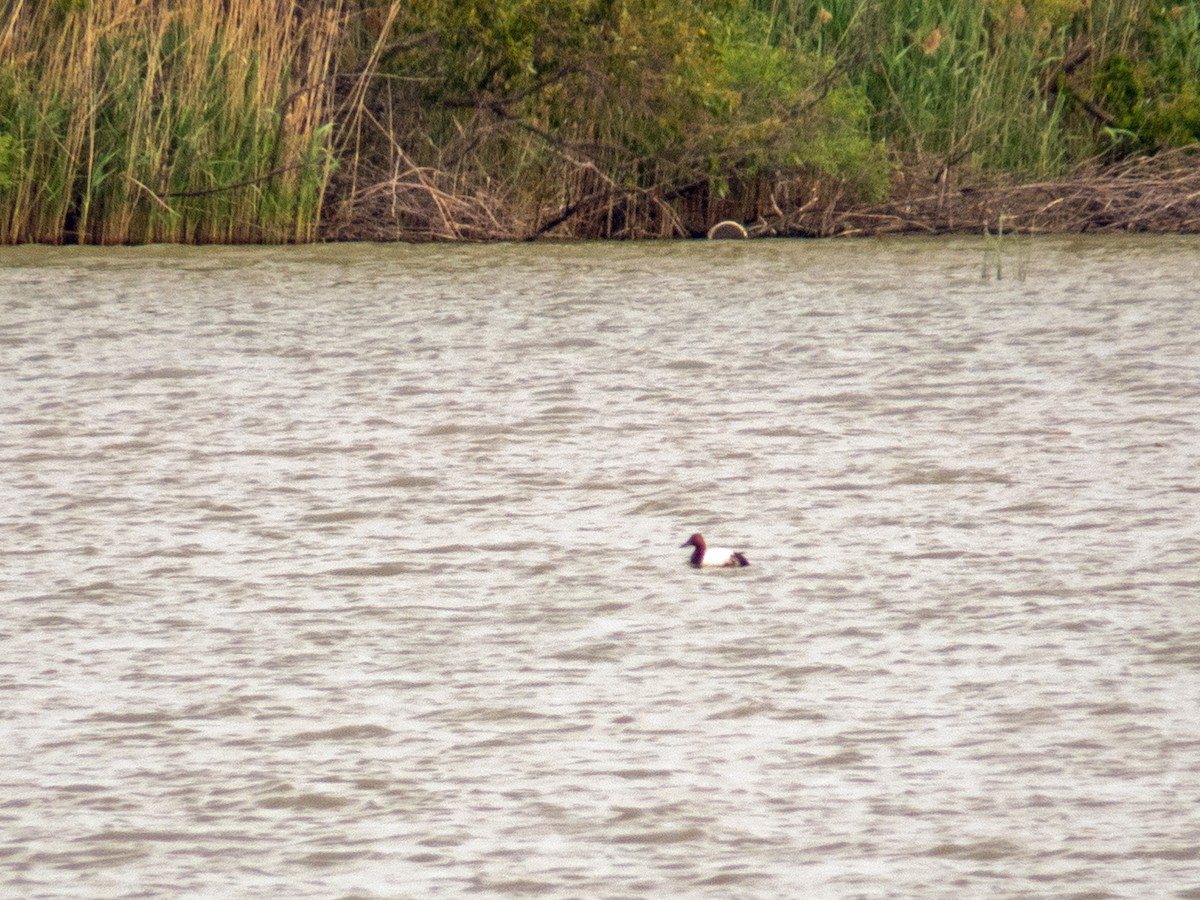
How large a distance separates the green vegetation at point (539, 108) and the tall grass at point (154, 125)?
1cm

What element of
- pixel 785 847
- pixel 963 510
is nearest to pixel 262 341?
pixel 963 510

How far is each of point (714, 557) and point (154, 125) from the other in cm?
720

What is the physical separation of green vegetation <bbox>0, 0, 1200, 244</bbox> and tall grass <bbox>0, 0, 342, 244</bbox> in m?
0.01

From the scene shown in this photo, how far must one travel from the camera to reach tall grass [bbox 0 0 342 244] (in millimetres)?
11422

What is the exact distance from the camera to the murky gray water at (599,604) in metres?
3.38

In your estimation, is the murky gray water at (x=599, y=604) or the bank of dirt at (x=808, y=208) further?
the bank of dirt at (x=808, y=208)

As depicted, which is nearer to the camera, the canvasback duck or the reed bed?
the canvasback duck

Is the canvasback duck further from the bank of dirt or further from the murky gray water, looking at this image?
the bank of dirt

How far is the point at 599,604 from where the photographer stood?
4.80 meters

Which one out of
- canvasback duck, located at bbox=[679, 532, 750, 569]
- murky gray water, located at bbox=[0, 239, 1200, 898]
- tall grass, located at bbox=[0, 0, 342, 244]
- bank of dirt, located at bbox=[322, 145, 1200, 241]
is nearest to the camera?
murky gray water, located at bbox=[0, 239, 1200, 898]

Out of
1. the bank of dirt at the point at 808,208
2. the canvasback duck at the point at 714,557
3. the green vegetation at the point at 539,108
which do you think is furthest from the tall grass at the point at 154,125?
the canvasback duck at the point at 714,557

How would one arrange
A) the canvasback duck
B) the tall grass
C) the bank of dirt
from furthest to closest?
the bank of dirt < the tall grass < the canvasback duck

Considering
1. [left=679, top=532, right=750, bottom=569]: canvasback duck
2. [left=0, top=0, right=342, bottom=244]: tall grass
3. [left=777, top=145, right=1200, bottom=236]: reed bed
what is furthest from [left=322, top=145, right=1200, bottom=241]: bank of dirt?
[left=679, top=532, right=750, bottom=569]: canvasback duck

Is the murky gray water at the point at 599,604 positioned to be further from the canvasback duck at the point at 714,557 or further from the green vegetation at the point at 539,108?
the green vegetation at the point at 539,108
